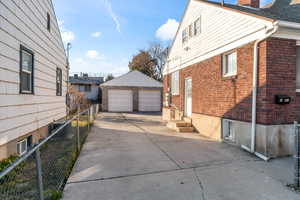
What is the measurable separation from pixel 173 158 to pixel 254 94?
305cm

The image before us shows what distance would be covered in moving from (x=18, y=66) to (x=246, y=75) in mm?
6560

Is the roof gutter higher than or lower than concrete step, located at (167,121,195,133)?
higher

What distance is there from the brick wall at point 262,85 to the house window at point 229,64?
0.20 meters

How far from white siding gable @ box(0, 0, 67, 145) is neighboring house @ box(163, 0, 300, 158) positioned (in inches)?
254

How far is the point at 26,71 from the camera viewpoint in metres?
5.28

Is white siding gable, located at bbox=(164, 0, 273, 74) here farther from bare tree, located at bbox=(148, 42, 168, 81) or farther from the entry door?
bare tree, located at bbox=(148, 42, 168, 81)

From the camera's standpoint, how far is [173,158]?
15.9ft

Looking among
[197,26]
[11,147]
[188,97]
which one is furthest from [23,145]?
[197,26]

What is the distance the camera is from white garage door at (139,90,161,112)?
20.8m

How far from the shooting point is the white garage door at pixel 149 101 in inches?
817

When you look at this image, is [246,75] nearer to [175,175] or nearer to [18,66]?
[175,175]

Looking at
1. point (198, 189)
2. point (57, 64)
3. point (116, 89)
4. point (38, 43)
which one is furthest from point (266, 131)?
point (116, 89)

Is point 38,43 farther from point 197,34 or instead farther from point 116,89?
point 116,89

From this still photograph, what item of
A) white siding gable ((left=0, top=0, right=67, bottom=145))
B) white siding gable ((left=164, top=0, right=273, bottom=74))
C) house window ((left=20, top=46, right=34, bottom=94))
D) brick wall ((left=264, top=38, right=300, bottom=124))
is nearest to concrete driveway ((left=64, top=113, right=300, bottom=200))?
brick wall ((left=264, top=38, right=300, bottom=124))
